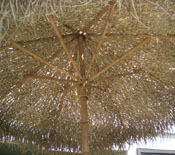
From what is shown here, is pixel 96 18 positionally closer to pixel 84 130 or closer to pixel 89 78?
pixel 89 78

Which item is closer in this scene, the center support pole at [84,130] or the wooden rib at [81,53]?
the center support pole at [84,130]

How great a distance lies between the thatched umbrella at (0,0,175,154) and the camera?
2143mm

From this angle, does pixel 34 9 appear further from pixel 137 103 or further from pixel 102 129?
pixel 102 129

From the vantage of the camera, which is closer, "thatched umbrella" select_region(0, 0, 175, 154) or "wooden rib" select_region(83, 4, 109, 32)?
"wooden rib" select_region(83, 4, 109, 32)

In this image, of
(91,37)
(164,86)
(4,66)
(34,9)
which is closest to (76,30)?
(91,37)

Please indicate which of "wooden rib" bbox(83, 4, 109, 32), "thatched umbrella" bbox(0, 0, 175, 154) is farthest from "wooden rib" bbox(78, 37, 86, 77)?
"wooden rib" bbox(83, 4, 109, 32)

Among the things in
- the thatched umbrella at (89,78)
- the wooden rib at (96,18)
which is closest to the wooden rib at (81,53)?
the thatched umbrella at (89,78)

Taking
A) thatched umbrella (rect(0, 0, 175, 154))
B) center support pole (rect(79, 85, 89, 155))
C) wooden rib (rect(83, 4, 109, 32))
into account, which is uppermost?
wooden rib (rect(83, 4, 109, 32))

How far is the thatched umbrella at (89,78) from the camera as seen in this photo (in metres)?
2.14

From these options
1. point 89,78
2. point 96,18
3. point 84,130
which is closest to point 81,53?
point 89,78

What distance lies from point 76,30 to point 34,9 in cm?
96

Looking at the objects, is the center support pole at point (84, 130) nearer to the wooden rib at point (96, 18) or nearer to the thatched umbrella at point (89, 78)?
the thatched umbrella at point (89, 78)

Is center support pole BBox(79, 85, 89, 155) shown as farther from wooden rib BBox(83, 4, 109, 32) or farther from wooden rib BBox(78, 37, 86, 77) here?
wooden rib BBox(83, 4, 109, 32)

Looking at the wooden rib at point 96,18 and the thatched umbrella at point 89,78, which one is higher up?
the wooden rib at point 96,18
